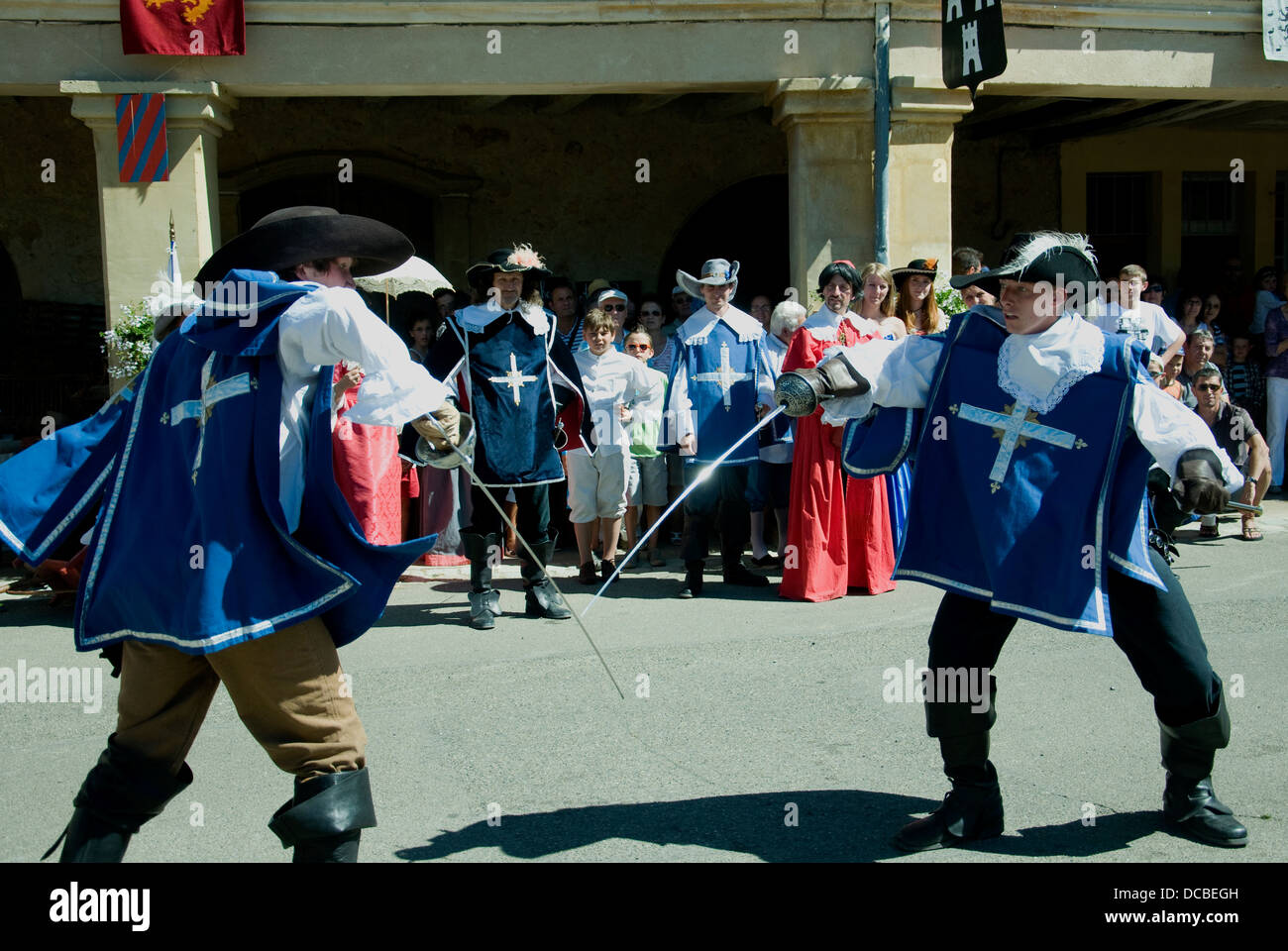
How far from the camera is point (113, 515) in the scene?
3.32 metres

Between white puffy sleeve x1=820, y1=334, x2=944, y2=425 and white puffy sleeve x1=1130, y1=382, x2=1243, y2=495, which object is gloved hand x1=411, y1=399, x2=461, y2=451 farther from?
white puffy sleeve x1=1130, y1=382, x2=1243, y2=495

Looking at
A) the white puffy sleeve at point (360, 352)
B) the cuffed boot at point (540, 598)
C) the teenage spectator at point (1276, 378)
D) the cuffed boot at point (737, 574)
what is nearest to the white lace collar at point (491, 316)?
the cuffed boot at point (540, 598)

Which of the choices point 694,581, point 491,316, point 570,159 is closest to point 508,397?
point 491,316

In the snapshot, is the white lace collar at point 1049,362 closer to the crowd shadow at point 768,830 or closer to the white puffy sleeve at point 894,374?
the white puffy sleeve at point 894,374

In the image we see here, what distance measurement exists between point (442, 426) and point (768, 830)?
156cm

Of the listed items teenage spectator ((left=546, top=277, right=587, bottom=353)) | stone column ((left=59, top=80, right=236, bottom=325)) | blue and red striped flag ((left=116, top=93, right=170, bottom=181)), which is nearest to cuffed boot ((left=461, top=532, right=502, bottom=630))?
teenage spectator ((left=546, top=277, right=587, bottom=353))

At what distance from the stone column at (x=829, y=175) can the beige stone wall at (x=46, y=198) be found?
6.19 m

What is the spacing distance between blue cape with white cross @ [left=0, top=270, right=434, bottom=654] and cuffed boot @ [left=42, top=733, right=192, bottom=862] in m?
0.30

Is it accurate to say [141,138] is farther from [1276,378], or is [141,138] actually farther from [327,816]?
[1276,378]

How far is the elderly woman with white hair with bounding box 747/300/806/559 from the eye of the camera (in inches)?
312

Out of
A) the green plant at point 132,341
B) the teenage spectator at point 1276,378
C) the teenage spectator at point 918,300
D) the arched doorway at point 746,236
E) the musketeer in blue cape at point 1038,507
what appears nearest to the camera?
the musketeer in blue cape at point 1038,507

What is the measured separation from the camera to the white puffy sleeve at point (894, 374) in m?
3.92

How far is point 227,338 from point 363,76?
261 inches
